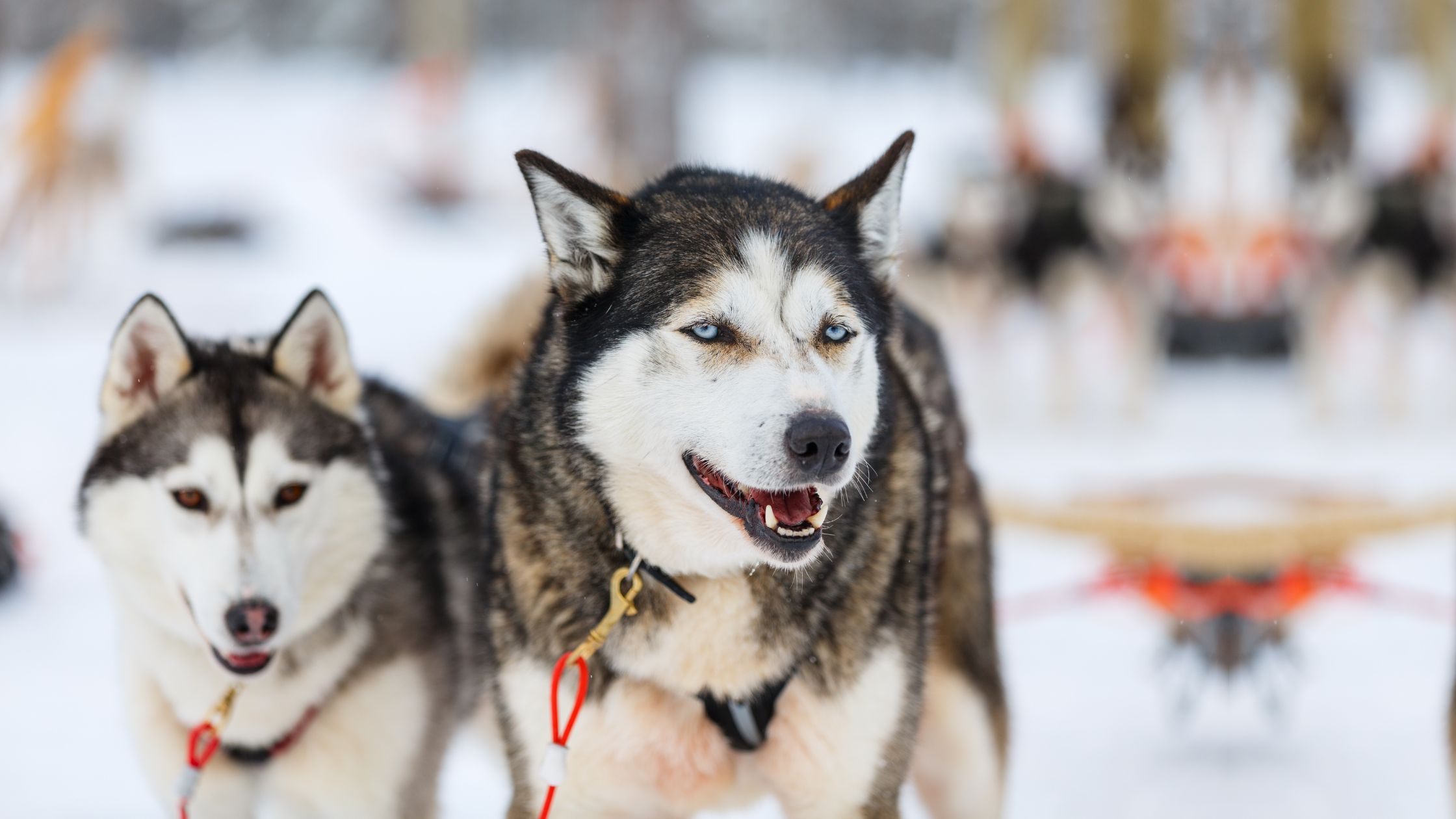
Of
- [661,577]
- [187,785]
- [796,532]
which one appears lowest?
[187,785]

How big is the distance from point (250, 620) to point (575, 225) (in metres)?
0.97

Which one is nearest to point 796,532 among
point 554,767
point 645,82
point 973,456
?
point 554,767

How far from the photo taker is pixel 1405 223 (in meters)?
8.76

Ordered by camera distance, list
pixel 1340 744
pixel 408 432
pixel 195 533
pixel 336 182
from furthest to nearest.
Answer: pixel 336 182
pixel 1340 744
pixel 408 432
pixel 195 533

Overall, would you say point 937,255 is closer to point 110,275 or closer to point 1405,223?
point 1405,223

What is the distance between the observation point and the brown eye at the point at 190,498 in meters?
2.55

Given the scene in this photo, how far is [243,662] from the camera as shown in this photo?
255 centimetres

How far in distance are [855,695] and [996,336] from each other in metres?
7.67

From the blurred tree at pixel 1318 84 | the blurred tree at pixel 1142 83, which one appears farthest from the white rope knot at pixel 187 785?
the blurred tree at pixel 1318 84

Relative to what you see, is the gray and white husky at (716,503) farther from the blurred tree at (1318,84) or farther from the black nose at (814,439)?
the blurred tree at (1318,84)

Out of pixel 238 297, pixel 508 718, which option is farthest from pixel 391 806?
pixel 238 297

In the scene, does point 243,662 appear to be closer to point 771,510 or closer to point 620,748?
point 620,748

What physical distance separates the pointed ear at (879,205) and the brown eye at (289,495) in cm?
120

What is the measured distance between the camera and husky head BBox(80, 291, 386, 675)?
2.49 m
